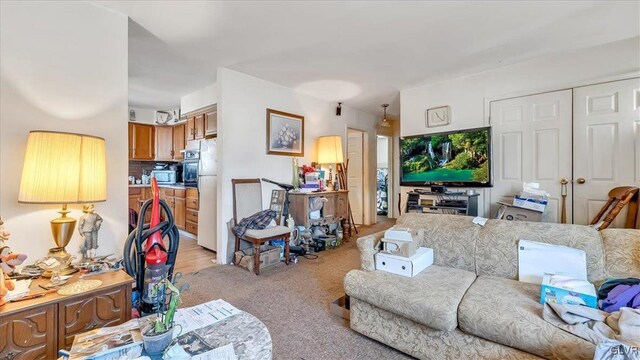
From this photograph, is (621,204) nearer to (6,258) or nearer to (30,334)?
(30,334)

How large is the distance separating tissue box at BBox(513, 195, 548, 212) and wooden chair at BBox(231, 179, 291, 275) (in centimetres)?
260

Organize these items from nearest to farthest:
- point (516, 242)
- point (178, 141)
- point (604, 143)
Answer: point (516, 242) < point (604, 143) < point (178, 141)

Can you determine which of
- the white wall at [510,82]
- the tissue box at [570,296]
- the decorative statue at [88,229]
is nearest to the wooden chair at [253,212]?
the decorative statue at [88,229]

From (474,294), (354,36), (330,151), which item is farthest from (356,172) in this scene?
(474,294)

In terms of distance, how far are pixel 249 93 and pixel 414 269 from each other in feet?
9.74

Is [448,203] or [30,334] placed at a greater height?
[448,203]

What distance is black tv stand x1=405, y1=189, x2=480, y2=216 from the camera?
334cm

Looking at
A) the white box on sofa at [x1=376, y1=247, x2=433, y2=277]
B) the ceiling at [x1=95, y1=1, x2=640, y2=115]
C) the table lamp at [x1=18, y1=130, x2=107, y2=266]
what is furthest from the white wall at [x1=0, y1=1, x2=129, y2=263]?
the white box on sofa at [x1=376, y1=247, x2=433, y2=277]

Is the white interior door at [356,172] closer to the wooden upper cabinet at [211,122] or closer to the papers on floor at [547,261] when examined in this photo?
the wooden upper cabinet at [211,122]

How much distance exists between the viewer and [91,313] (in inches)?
54.2

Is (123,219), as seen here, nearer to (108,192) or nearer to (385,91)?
(108,192)

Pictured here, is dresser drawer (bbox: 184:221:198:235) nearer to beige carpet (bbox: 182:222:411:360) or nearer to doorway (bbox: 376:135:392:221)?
beige carpet (bbox: 182:222:411:360)

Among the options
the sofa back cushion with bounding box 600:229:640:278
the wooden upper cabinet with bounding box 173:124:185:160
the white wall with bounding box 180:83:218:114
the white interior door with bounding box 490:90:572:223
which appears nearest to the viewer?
the sofa back cushion with bounding box 600:229:640:278

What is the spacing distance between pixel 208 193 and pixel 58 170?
2.51m
